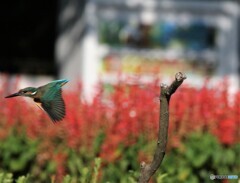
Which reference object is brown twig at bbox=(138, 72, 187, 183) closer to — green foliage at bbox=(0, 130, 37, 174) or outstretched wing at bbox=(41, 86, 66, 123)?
outstretched wing at bbox=(41, 86, 66, 123)

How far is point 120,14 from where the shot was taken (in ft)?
54.0

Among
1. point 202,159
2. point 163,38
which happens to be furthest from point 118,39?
point 202,159

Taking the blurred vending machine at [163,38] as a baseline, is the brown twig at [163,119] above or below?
below

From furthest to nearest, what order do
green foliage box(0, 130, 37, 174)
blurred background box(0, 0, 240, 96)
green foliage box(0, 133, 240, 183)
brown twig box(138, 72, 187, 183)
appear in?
blurred background box(0, 0, 240, 96)
green foliage box(0, 130, 37, 174)
green foliage box(0, 133, 240, 183)
brown twig box(138, 72, 187, 183)

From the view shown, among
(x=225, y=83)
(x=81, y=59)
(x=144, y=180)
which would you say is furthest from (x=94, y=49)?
(x=144, y=180)

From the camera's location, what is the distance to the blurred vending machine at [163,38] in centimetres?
1634

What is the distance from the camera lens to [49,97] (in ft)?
12.7

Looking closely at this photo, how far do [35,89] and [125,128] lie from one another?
255 centimetres

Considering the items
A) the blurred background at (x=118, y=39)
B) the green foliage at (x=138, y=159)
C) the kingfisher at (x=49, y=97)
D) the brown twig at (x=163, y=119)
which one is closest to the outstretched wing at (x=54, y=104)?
the kingfisher at (x=49, y=97)

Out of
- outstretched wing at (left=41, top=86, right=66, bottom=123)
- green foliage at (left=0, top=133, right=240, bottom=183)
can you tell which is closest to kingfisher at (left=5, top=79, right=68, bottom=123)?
outstretched wing at (left=41, top=86, right=66, bottom=123)

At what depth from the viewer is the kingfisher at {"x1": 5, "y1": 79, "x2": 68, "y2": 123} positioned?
380 centimetres

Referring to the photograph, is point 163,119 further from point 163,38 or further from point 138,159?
point 163,38

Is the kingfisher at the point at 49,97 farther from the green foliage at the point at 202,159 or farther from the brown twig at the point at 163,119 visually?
the green foliage at the point at 202,159

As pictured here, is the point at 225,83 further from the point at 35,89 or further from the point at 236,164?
the point at 35,89
